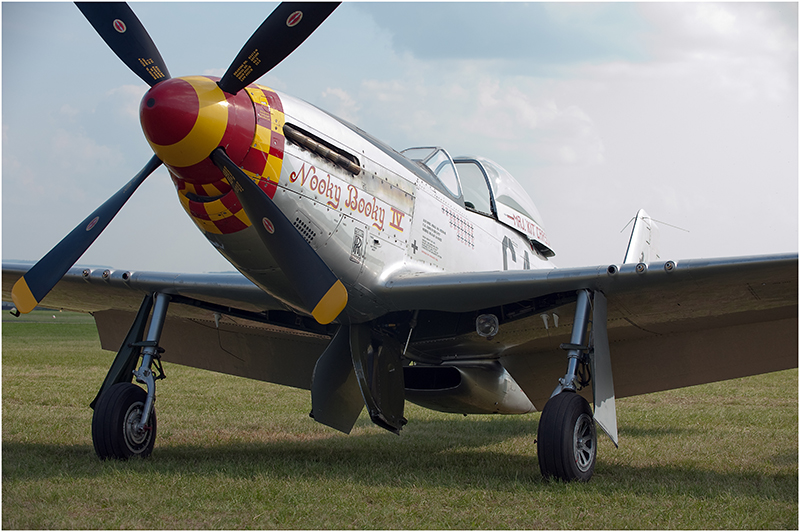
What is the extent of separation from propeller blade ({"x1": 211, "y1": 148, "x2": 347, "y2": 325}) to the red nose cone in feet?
1.27

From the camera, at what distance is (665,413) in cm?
1053

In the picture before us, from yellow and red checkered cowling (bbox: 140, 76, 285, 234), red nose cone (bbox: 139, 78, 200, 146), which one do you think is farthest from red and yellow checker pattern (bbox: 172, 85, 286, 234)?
red nose cone (bbox: 139, 78, 200, 146)

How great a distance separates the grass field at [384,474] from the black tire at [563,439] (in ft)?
0.44

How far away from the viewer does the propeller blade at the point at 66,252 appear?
17.9 feet

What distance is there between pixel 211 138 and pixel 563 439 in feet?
10.5

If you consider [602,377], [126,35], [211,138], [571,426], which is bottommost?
[571,426]

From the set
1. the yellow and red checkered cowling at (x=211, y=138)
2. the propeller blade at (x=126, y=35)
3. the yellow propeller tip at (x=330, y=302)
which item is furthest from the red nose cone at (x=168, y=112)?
the yellow propeller tip at (x=330, y=302)

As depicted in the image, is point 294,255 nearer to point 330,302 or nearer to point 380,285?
point 330,302

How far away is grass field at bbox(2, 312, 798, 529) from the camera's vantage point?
167 inches

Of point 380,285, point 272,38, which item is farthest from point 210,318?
point 272,38

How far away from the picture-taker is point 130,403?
243 inches

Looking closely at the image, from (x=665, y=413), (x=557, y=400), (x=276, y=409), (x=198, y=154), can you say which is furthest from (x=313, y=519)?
(x=665, y=413)

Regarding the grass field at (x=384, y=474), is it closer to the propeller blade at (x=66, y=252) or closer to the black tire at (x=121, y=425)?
the black tire at (x=121, y=425)

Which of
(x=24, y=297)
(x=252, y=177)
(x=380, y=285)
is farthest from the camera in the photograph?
(x=380, y=285)
